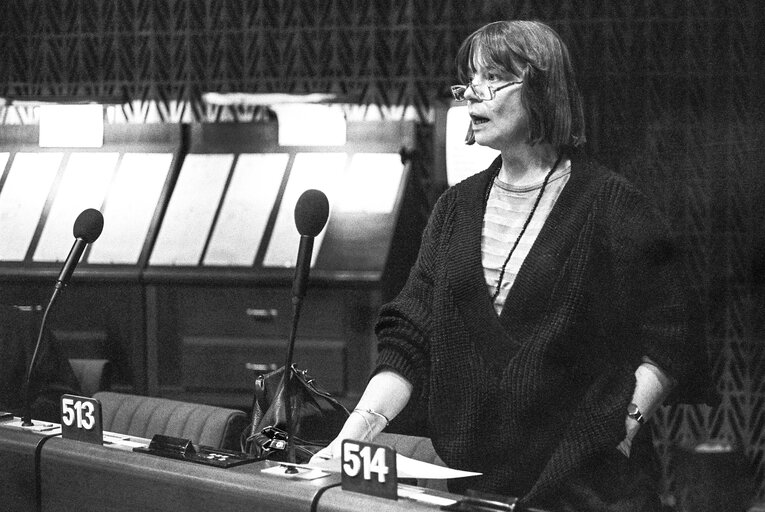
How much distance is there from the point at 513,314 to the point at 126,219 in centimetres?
292

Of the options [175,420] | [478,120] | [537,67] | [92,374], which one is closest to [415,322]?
[478,120]

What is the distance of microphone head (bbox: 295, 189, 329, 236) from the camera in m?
1.83

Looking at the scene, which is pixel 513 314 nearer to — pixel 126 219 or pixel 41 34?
pixel 126 219

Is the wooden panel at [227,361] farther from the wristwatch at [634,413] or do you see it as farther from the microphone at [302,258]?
the wristwatch at [634,413]

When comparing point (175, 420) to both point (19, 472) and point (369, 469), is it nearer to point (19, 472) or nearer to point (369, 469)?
point (19, 472)

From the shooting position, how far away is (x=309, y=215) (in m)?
1.83

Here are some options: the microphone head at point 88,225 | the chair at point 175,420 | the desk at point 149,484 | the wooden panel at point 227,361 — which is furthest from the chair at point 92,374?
the desk at point 149,484

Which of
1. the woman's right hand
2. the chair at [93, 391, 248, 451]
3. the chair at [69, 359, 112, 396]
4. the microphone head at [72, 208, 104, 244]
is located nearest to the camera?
the woman's right hand

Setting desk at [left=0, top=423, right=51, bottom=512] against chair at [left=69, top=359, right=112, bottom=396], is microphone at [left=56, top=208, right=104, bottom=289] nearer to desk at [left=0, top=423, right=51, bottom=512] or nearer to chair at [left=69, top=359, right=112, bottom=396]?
desk at [left=0, top=423, right=51, bottom=512]

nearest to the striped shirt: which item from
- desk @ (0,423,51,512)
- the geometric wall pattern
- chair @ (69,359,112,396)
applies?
desk @ (0,423,51,512)

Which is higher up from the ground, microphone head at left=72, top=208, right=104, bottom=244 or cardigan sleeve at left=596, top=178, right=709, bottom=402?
microphone head at left=72, top=208, right=104, bottom=244

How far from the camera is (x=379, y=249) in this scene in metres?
4.12

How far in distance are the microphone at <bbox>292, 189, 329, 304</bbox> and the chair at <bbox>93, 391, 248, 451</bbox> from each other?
34.1 inches

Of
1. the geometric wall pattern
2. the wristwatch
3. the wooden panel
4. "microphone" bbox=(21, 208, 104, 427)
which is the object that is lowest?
the wristwatch
